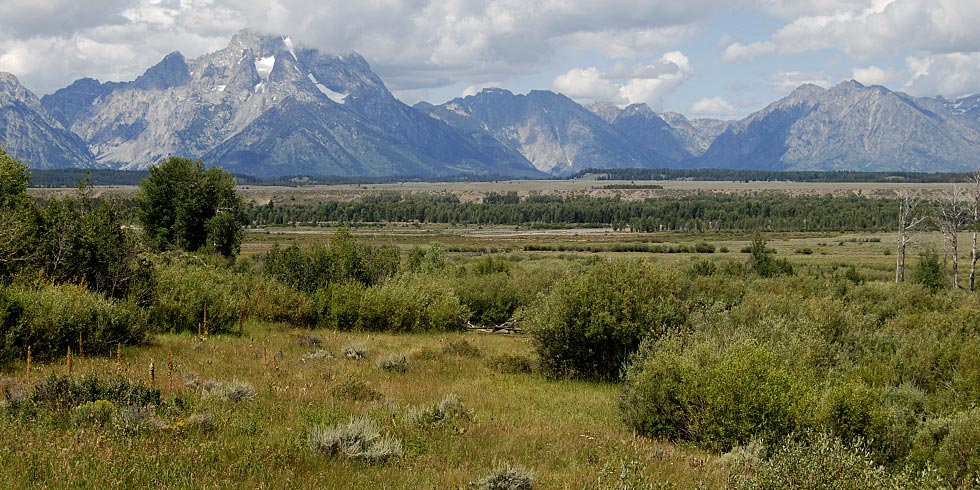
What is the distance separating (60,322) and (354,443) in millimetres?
9889

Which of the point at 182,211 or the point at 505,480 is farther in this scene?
the point at 182,211

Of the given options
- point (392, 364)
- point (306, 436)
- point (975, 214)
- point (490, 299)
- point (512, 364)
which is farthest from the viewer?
point (975, 214)

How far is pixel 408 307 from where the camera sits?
93.8ft

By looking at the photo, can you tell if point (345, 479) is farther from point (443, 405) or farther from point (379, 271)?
point (379, 271)

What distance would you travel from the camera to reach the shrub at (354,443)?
28.8 ft

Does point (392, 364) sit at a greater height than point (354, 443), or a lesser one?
lesser

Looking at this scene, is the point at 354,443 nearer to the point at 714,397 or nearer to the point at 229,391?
the point at 229,391

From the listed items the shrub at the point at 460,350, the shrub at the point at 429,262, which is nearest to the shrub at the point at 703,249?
the shrub at the point at 429,262

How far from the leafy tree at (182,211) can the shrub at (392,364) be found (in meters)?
34.4

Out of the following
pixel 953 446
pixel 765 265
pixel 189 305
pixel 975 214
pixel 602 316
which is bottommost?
pixel 765 265

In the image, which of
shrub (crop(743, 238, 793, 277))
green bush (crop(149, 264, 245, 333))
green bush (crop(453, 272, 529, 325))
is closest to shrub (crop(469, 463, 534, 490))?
green bush (crop(149, 264, 245, 333))

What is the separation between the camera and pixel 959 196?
50.8m

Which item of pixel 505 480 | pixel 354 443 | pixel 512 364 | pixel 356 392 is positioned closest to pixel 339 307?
pixel 512 364

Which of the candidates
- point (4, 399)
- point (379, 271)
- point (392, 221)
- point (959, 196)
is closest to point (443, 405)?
point (4, 399)
